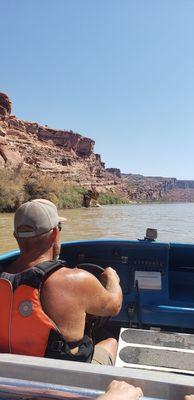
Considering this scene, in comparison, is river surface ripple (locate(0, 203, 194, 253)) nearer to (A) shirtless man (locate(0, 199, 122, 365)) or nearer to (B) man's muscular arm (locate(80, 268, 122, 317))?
(B) man's muscular arm (locate(80, 268, 122, 317))

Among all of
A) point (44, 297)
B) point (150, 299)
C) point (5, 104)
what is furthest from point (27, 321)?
point (5, 104)

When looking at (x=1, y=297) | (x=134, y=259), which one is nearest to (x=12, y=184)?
(x=134, y=259)

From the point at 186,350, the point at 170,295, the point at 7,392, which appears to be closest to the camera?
the point at 7,392

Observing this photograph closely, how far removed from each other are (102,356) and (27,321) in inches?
37.0

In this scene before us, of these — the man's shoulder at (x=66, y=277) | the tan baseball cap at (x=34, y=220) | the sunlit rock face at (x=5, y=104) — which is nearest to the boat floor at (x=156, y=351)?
the man's shoulder at (x=66, y=277)

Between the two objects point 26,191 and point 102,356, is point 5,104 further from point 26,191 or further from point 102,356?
point 102,356

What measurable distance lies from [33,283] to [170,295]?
290cm

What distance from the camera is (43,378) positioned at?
1.31 m

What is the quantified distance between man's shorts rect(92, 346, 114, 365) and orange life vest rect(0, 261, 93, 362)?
2.04ft

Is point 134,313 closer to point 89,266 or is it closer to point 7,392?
point 89,266

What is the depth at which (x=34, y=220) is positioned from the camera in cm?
201

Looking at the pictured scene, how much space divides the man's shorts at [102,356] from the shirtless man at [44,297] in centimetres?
35

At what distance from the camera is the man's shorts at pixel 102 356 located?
2.43 m

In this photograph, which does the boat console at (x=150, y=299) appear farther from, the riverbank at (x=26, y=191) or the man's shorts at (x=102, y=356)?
the riverbank at (x=26, y=191)
